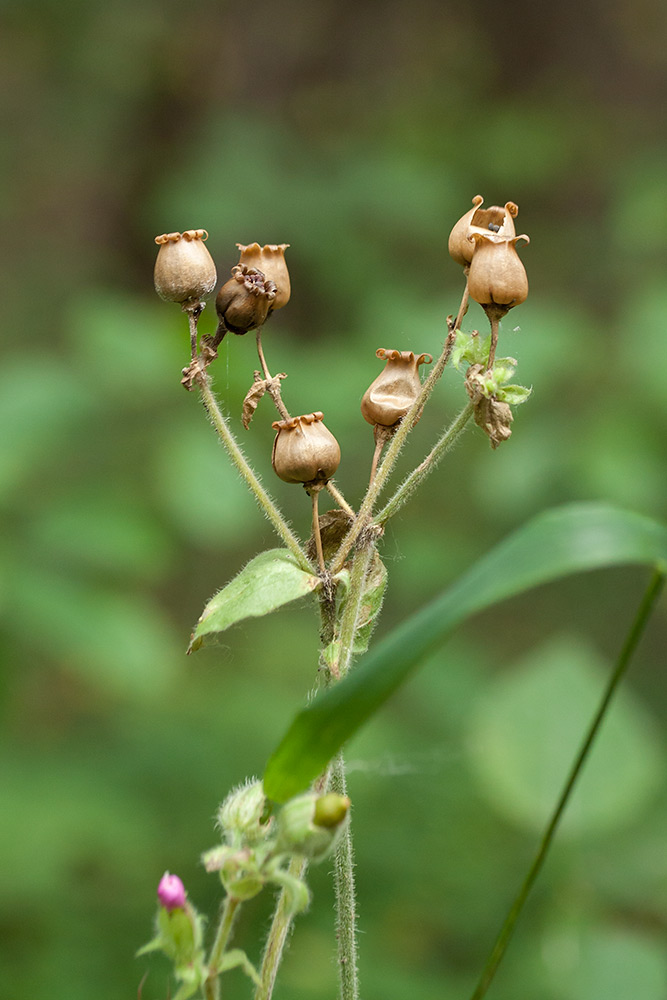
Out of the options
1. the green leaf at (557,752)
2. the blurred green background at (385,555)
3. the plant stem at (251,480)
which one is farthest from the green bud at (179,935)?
the green leaf at (557,752)

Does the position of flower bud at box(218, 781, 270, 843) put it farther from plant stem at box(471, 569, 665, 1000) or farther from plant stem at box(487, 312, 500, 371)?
plant stem at box(487, 312, 500, 371)

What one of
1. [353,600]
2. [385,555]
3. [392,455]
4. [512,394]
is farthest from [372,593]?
[385,555]

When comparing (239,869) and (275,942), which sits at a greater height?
(239,869)

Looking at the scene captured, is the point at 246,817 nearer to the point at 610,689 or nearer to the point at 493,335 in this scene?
the point at 610,689

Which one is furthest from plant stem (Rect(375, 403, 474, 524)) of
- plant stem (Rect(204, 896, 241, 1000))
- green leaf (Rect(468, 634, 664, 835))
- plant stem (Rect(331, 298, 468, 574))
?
green leaf (Rect(468, 634, 664, 835))

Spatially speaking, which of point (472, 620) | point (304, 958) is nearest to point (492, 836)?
point (304, 958)

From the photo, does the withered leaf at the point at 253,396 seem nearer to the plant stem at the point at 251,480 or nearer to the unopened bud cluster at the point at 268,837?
the plant stem at the point at 251,480
